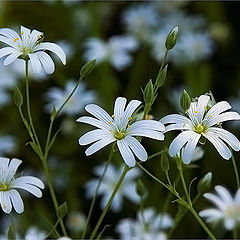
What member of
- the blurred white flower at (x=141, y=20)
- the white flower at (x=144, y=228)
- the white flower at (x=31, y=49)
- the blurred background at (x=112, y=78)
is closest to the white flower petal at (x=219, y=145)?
the white flower at (x=31, y=49)

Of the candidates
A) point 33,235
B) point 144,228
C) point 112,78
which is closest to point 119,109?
point 33,235

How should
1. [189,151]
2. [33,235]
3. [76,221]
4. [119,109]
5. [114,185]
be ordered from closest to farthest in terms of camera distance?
1. [189,151]
2. [119,109]
3. [33,235]
4. [76,221]
5. [114,185]

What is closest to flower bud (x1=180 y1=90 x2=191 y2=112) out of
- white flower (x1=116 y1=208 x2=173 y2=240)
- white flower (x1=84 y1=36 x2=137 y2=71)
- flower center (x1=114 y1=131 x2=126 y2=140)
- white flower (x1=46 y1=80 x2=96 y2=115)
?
flower center (x1=114 y1=131 x2=126 y2=140)

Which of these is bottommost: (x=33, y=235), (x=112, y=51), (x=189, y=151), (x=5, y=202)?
(x=33, y=235)

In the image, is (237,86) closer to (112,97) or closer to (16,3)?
(112,97)

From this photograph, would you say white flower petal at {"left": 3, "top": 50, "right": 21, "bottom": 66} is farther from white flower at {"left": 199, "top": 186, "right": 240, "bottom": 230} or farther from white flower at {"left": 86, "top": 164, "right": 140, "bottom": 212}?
white flower at {"left": 86, "top": 164, "right": 140, "bottom": 212}

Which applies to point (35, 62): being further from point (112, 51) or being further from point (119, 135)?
point (112, 51)
